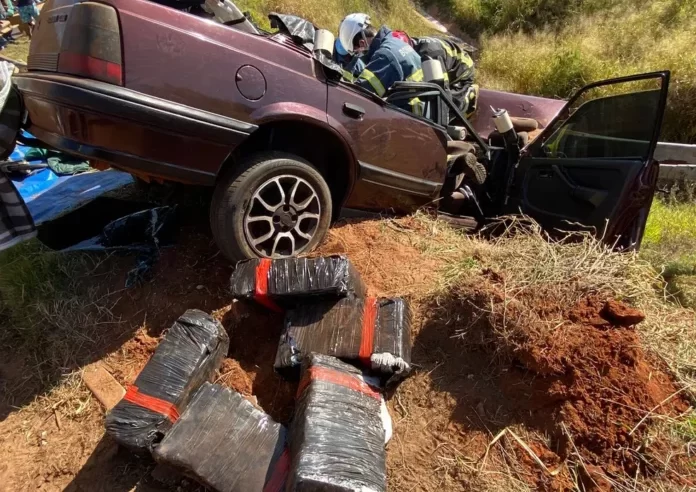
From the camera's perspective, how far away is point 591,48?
1077cm

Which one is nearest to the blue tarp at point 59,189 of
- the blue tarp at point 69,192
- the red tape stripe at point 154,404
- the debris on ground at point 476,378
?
the blue tarp at point 69,192

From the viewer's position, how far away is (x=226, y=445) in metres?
2.04

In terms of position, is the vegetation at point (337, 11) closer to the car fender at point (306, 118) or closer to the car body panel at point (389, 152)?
the car body panel at point (389, 152)

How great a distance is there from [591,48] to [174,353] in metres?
11.8

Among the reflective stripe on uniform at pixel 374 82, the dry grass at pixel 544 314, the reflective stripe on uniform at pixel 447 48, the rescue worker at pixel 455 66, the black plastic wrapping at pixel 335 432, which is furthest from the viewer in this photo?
the reflective stripe on uniform at pixel 447 48

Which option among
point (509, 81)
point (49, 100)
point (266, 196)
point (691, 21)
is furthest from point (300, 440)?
point (691, 21)

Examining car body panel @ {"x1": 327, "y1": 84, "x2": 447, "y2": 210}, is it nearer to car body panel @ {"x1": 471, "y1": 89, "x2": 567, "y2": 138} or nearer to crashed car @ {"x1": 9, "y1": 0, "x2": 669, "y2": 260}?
crashed car @ {"x1": 9, "y1": 0, "x2": 669, "y2": 260}

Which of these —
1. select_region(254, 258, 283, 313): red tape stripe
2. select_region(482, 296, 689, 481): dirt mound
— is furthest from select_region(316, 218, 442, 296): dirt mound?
select_region(482, 296, 689, 481): dirt mound

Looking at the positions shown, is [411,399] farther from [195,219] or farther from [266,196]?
[195,219]

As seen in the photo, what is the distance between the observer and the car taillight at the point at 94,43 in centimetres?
228

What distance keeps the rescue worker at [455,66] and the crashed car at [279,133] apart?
3.74 feet

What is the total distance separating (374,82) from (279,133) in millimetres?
1351

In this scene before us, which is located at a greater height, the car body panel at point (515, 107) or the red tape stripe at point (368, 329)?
the car body panel at point (515, 107)

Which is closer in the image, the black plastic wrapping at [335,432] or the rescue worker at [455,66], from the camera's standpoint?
the black plastic wrapping at [335,432]
